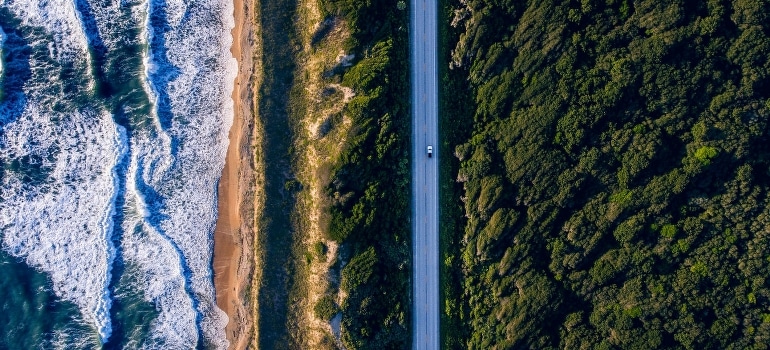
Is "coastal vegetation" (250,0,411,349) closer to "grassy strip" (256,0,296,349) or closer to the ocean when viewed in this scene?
"grassy strip" (256,0,296,349)

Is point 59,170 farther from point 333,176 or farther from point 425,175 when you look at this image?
point 425,175

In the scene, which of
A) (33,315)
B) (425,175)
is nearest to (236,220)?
(425,175)

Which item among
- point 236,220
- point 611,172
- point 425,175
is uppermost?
point 425,175

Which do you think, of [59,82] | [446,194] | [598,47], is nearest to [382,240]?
[446,194]

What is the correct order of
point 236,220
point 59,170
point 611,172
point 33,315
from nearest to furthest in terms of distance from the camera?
point 611,172 < point 33,315 < point 59,170 < point 236,220

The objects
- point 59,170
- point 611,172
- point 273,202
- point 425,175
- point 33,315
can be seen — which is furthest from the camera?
point 59,170

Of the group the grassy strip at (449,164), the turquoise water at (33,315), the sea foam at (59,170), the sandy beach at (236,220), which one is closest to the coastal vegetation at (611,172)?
the grassy strip at (449,164)

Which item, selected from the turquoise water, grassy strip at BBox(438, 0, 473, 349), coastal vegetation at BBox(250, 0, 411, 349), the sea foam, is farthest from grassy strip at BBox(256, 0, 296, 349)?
the turquoise water

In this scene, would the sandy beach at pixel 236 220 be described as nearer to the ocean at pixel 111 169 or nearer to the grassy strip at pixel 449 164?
the ocean at pixel 111 169
